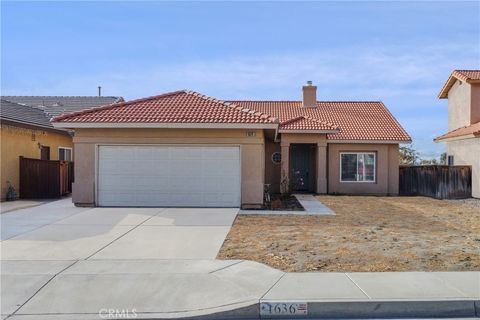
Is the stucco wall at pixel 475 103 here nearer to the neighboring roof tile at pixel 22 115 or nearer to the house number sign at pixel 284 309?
the neighboring roof tile at pixel 22 115

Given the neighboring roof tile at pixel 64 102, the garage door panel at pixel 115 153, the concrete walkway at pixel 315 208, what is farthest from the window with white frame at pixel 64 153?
the concrete walkway at pixel 315 208

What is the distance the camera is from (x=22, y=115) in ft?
69.9

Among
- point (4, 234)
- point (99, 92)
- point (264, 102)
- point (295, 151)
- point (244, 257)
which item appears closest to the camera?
point (244, 257)

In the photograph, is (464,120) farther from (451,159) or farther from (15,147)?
(15,147)

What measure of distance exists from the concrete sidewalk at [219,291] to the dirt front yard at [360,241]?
63 centimetres

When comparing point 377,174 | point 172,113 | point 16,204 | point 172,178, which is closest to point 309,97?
point 377,174

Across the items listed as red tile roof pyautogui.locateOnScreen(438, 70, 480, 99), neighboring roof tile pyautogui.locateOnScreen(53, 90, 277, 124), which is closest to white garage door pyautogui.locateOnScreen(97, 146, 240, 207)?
neighboring roof tile pyautogui.locateOnScreen(53, 90, 277, 124)

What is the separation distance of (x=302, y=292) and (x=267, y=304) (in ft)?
2.11

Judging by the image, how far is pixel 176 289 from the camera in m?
6.68

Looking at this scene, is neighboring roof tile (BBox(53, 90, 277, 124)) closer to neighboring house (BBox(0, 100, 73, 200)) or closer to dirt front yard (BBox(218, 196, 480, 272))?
dirt front yard (BBox(218, 196, 480, 272))

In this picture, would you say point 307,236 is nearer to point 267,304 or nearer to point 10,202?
point 267,304

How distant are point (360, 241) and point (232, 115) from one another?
7899mm

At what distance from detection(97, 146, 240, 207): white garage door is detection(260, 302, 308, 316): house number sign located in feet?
34.0

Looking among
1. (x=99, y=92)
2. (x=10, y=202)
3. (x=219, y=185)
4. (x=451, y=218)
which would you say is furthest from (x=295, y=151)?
(x=99, y=92)
